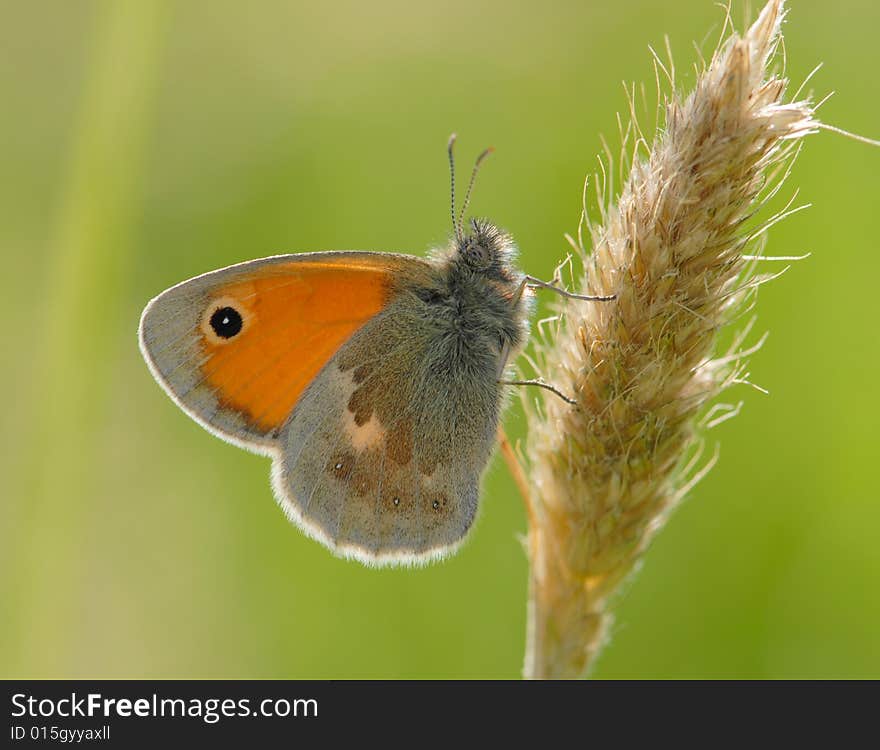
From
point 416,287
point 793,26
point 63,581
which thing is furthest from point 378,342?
point 793,26

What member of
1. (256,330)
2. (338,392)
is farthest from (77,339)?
(338,392)

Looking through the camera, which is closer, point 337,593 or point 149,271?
point 337,593

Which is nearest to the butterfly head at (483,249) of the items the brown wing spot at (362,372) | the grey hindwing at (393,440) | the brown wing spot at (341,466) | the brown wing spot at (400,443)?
the grey hindwing at (393,440)

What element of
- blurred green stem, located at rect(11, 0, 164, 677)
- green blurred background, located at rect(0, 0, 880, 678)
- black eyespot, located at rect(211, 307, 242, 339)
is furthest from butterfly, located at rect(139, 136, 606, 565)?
green blurred background, located at rect(0, 0, 880, 678)

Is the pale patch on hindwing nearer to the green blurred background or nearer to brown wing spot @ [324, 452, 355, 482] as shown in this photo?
brown wing spot @ [324, 452, 355, 482]

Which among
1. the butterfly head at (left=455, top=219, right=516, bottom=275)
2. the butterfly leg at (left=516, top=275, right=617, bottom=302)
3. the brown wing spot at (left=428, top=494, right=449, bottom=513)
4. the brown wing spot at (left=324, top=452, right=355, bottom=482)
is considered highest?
the butterfly head at (left=455, top=219, right=516, bottom=275)

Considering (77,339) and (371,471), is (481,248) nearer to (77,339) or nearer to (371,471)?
(371,471)

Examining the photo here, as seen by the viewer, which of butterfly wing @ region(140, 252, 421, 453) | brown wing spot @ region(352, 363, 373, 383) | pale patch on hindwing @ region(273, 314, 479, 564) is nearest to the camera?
butterfly wing @ region(140, 252, 421, 453)

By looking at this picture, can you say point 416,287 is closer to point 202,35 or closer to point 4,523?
point 4,523
